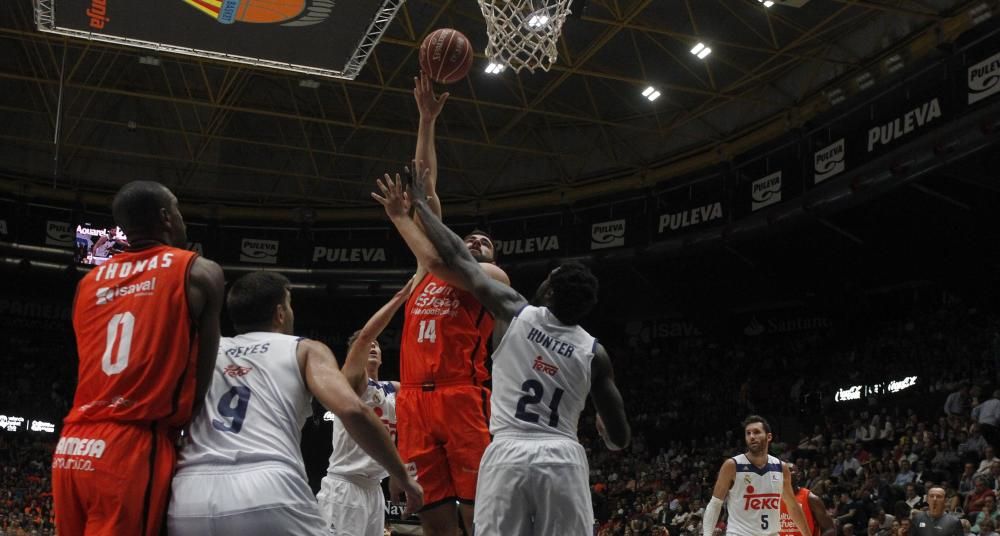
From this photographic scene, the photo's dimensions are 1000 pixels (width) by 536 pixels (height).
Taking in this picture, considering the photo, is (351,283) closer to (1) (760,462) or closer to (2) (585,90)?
(2) (585,90)

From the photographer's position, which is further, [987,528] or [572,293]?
[987,528]

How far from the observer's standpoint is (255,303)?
161 inches

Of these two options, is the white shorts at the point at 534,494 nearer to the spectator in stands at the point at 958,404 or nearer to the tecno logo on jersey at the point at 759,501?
the tecno logo on jersey at the point at 759,501

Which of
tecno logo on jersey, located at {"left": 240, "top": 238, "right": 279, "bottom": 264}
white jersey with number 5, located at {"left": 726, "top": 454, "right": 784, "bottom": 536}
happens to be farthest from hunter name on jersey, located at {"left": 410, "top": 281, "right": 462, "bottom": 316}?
tecno logo on jersey, located at {"left": 240, "top": 238, "right": 279, "bottom": 264}

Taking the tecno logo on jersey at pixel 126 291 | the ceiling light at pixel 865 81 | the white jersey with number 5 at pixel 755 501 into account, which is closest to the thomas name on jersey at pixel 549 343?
the tecno logo on jersey at pixel 126 291

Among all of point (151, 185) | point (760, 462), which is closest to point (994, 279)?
point (760, 462)

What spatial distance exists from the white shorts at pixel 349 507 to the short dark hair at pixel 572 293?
3.13m

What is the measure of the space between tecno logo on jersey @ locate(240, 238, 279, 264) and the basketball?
22.3 metres

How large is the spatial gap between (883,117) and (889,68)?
3.25 feet

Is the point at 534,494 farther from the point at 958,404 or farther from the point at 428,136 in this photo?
the point at 958,404

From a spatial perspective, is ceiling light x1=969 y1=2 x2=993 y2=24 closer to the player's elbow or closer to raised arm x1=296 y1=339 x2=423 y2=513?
raised arm x1=296 y1=339 x2=423 y2=513

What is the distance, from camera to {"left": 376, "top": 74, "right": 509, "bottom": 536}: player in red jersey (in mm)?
5699

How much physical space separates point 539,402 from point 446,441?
96cm

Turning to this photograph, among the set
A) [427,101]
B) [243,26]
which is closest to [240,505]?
[427,101]
